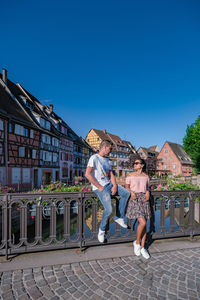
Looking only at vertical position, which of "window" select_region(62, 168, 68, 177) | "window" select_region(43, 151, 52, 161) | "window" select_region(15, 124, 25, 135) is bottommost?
"window" select_region(62, 168, 68, 177)

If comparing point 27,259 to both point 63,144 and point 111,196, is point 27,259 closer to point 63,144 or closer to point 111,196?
point 111,196

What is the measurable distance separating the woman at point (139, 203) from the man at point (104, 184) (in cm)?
13

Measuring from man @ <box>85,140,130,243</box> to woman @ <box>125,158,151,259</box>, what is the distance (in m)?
0.13

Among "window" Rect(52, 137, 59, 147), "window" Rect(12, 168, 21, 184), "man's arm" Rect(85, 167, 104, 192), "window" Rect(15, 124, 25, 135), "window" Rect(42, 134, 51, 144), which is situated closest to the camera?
"man's arm" Rect(85, 167, 104, 192)

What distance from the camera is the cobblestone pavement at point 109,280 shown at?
2.01m

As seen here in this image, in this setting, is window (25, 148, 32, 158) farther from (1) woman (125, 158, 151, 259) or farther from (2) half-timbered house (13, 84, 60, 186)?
(1) woman (125, 158, 151, 259)

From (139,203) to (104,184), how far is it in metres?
0.71

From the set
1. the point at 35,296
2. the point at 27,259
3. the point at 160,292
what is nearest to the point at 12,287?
the point at 35,296

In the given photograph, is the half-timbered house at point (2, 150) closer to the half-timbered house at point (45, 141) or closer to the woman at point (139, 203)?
the half-timbered house at point (45, 141)

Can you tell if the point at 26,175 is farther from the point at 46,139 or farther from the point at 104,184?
the point at 104,184

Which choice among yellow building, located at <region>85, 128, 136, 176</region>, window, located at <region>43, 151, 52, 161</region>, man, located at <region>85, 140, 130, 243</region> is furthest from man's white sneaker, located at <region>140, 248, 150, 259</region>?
yellow building, located at <region>85, 128, 136, 176</region>

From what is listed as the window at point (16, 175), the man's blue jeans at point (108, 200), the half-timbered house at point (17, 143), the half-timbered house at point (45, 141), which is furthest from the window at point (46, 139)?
the man's blue jeans at point (108, 200)

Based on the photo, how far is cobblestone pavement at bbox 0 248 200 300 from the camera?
201 cm

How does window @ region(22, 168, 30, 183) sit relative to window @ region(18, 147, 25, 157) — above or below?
below
